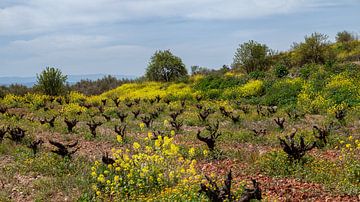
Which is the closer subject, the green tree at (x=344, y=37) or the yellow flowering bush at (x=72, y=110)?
the yellow flowering bush at (x=72, y=110)

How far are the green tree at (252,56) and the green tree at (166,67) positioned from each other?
22.9 feet

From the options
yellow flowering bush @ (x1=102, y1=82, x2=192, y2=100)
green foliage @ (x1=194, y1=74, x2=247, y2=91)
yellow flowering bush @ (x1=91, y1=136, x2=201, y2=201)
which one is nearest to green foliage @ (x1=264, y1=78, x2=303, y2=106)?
green foliage @ (x1=194, y1=74, x2=247, y2=91)

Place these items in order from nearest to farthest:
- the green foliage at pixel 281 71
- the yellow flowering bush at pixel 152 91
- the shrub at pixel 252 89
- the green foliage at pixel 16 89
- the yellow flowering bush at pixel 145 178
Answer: the yellow flowering bush at pixel 145 178
the shrub at pixel 252 89
the green foliage at pixel 281 71
the yellow flowering bush at pixel 152 91
the green foliage at pixel 16 89

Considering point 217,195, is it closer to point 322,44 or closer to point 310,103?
point 310,103

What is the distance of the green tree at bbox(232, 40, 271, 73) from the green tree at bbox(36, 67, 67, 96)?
14.9 metres

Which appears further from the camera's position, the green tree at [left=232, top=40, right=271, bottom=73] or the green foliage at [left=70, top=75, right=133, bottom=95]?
the green foliage at [left=70, top=75, right=133, bottom=95]

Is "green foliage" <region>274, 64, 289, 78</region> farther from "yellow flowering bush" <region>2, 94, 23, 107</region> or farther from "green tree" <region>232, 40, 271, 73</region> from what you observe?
"yellow flowering bush" <region>2, 94, 23, 107</region>

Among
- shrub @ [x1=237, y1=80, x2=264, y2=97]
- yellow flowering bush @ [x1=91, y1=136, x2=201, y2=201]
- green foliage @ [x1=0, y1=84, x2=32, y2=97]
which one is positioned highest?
green foliage @ [x1=0, y1=84, x2=32, y2=97]

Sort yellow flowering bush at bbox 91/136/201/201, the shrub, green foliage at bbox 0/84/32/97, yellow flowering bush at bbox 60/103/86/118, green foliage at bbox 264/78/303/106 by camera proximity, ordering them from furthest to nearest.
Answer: green foliage at bbox 0/84/32/97 < the shrub < yellow flowering bush at bbox 60/103/86/118 < green foliage at bbox 264/78/303/106 < yellow flowering bush at bbox 91/136/201/201

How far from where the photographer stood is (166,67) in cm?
4006

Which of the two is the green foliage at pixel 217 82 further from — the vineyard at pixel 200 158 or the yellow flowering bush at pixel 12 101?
the yellow flowering bush at pixel 12 101

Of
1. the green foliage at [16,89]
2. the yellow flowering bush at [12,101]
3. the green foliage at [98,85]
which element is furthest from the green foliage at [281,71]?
the green foliage at [98,85]

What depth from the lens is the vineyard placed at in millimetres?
7090

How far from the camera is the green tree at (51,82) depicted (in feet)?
113
